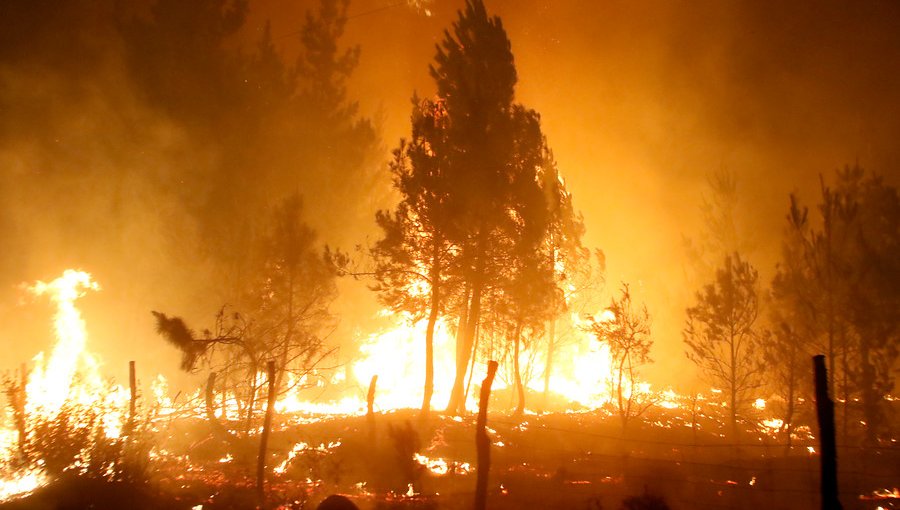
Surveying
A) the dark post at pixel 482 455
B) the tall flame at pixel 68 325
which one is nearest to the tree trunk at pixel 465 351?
the dark post at pixel 482 455

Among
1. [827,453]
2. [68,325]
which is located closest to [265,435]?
[827,453]

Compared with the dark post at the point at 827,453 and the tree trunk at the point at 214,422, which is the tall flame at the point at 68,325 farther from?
the dark post at the point at 827,453

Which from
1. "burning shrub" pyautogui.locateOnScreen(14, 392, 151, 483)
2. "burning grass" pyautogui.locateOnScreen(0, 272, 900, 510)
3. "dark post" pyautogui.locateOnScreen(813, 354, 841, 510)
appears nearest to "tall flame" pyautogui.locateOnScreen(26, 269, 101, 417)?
"burning grass" pyautogui.locateOnScreen(0, 272, 900, 510)

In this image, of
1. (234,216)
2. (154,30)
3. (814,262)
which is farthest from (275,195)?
(814,262)

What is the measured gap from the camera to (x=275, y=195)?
43.7 metres

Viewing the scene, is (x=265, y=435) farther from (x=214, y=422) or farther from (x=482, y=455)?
(x=214, y=422)

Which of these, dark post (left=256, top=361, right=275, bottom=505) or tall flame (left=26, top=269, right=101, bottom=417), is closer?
dark post (left=256, top=361, right=275, bottom=505)

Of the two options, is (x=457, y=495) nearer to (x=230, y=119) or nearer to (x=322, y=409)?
(x=322, y=409)

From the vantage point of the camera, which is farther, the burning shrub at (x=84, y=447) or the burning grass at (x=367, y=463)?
the burning grass at (x=367, y=463)

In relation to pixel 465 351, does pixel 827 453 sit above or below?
below

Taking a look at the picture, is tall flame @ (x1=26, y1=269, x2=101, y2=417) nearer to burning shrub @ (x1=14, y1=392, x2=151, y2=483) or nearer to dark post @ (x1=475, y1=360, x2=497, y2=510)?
burning shrub @ (x1=14, y1=392, x2=151, y2=483)

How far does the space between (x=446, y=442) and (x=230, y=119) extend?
115 ft

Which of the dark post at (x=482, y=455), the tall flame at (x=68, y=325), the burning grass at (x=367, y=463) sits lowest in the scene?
the burning grass at (x=367, y=463)

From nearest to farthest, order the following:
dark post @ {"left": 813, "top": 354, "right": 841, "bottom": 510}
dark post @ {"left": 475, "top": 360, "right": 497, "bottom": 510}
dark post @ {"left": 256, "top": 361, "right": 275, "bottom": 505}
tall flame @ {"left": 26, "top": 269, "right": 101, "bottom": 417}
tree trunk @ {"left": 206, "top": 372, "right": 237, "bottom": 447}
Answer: dark post @ {"left": 813, "top": 354, "right": 841, "bottom": 510}, dark post @ {"left": 475, "top": 360, "right": 497, "bottom": 510}, dark post @ {"left": 256, "top": 361, "right": 275, "bottom": 505}, tree trunk @ {"left": 206, "top": 372, "right": 237, "bottom": 447}, tall flame @ {"left": 26, "top": 269, "right": 101, "bottom": 417}
